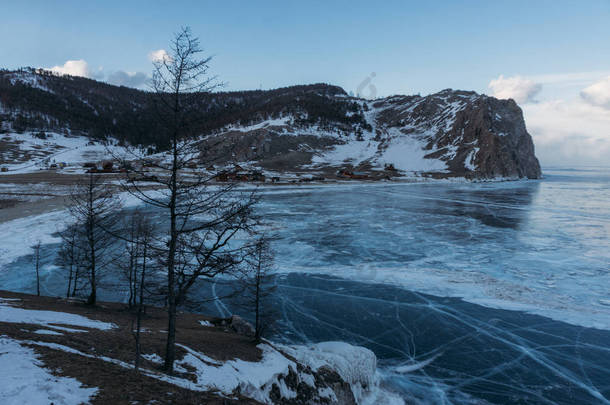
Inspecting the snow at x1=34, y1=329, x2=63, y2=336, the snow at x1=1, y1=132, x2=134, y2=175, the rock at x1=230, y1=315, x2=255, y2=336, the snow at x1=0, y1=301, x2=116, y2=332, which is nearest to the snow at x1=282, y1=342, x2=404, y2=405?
the rock at x1=230, y1=315, x2=255, y2=336

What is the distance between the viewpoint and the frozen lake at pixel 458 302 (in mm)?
11898

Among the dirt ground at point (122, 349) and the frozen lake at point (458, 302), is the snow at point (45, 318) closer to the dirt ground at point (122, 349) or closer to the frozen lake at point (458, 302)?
the dirt ground at point (122, 349)

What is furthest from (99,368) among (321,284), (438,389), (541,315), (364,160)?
(364,160)

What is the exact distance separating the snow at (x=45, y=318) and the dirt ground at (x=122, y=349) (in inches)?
22.5

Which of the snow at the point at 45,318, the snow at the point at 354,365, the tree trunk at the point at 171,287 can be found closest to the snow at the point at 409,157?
the snow at the point at 354,365

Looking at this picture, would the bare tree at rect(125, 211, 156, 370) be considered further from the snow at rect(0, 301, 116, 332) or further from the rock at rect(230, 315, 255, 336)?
the rock at rect(230, 315, 255, 336)

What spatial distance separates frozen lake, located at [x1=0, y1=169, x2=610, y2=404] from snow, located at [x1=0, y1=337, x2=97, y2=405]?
953 centimetres

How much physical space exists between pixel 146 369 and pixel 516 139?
5853 inches

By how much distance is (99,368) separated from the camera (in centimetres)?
677

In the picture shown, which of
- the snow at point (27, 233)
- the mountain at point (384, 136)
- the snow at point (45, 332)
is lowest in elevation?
the snow at point (27, 233)

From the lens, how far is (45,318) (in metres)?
10.4

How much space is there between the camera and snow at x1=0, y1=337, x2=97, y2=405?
515 centimetres

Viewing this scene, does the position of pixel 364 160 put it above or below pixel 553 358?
above

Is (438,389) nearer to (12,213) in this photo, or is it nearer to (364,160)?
(12,213)
